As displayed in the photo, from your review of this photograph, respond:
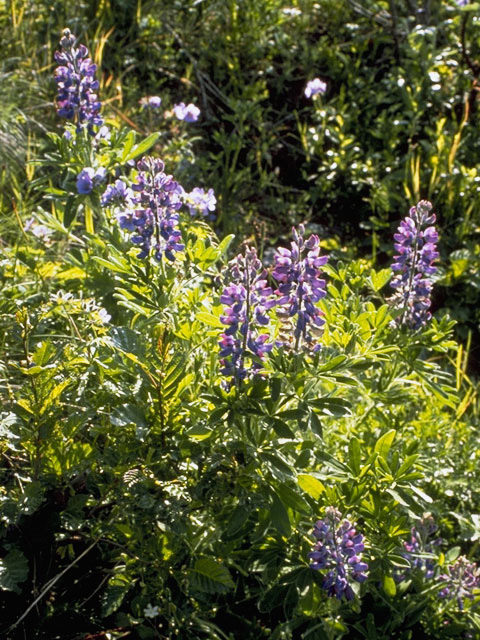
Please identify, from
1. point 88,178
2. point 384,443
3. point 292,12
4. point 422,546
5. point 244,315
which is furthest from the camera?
point 292,12

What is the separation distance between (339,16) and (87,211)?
3.02 metres

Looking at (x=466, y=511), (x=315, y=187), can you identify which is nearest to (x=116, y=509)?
(x=466, y=511)

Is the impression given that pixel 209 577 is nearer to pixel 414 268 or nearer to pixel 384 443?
pixel 384 443

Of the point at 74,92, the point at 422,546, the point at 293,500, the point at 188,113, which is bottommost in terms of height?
the point at 422,546

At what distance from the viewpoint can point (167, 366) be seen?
74.5 inches

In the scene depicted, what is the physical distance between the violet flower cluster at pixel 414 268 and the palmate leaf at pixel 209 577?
779 millimetres

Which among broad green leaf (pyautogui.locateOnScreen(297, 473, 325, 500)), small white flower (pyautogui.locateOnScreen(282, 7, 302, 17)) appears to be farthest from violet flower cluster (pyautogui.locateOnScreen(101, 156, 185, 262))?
small white flower (pyautogui.locateOnScreen(282, 7, 302, 17))

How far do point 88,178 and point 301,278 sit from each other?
82 cm

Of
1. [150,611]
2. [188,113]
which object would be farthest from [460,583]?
[188,113]

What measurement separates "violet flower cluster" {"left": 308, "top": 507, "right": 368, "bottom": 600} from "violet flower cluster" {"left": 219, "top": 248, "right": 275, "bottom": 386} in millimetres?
382

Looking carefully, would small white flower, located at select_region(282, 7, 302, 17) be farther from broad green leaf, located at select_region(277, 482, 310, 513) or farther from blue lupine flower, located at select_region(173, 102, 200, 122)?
broad green leaf, located at select_region(277, 482, 310, 513)

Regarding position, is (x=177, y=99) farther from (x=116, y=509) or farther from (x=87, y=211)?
(x=116, y=509)

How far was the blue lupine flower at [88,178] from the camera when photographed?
233 centimetres

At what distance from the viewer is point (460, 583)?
2.31 metres
